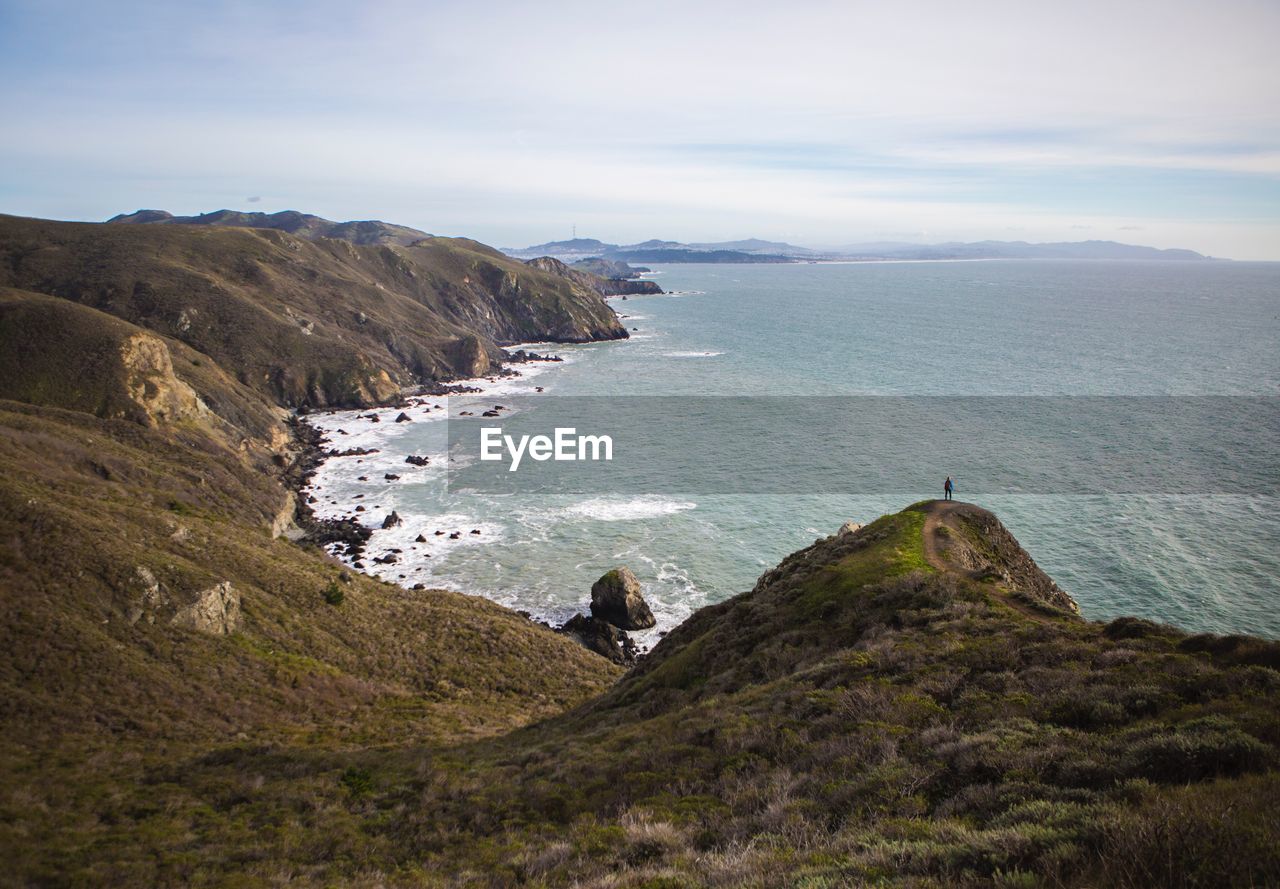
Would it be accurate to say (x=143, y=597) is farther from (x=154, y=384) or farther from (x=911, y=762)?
(x=154, y=384)

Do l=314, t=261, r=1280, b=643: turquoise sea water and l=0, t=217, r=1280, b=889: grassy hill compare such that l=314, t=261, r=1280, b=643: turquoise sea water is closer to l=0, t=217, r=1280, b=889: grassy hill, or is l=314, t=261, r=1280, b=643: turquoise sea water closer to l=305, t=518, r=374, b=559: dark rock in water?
l=305, t=518, r=374, b=559: dark rock in water

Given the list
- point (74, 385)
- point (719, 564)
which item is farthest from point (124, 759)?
point (74, 385)

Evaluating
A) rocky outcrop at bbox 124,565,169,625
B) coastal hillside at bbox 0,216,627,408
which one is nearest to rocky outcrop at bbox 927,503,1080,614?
rocky outcrop at bbox 124,565,169,625

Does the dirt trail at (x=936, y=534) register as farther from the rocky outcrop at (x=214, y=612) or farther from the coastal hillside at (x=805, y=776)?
the rocky outcrop at (x=214, y=612)

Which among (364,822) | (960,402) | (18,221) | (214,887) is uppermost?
(18,221)

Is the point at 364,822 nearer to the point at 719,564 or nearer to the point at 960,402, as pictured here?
the point at 719,564

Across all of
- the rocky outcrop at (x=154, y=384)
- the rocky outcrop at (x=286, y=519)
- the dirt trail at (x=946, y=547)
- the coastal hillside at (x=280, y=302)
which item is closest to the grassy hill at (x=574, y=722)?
the dirt trail at (x=946, y=547)

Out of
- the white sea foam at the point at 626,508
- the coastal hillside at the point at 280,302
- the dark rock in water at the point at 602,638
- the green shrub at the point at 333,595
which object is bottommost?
the dark rock in water at the point at 602,638
